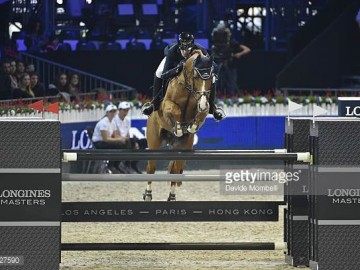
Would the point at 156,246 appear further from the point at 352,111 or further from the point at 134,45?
the point at 134,45

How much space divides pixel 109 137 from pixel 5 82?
8.00 feet

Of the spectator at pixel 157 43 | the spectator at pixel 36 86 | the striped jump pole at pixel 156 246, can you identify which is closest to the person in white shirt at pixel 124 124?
the spectator at pixel 36 86

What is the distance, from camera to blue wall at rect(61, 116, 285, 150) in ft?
72.2

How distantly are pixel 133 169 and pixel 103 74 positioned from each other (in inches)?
192

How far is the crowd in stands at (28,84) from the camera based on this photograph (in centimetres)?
2103

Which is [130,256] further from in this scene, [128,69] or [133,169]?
[128,69]

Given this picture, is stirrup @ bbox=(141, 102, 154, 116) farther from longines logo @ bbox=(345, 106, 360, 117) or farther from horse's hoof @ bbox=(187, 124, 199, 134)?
longines logo @ bbox=(345, 106, 360, 117)

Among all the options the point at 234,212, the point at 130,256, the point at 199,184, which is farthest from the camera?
the point at 199,184

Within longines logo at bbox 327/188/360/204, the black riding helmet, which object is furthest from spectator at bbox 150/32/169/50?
longines logo at bbox 327/188/360/204

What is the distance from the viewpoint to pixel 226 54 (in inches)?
958

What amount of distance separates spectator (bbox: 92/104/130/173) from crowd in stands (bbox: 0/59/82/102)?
1.80 meters

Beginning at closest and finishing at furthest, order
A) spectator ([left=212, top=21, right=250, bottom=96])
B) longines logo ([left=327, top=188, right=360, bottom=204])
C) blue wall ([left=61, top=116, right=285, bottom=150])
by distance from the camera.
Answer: longines logo ([left=327, top=188, right=360, bottom=204])
blue wall ([left=61, top=116, right=285, bottom=150])
spectator ([left=212, top=21, right=250, bottom=96])

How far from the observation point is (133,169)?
20.1 metres

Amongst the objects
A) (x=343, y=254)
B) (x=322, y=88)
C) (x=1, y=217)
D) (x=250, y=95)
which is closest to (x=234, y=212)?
(x=343, y=254)
